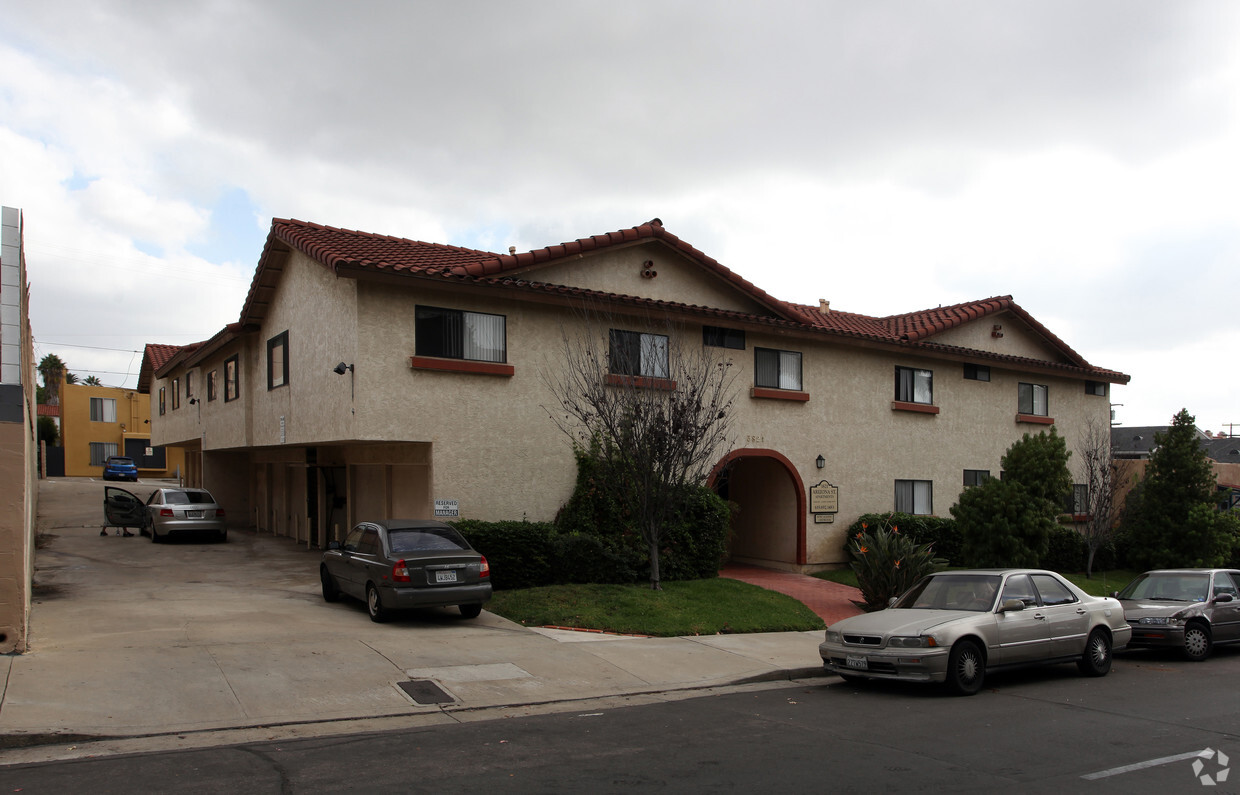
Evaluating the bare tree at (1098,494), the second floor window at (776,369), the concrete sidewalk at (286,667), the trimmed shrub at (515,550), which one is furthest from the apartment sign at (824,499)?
the trimmed shrub at (515,550)

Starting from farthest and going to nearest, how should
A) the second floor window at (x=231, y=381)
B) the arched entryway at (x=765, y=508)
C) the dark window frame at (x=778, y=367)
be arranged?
1. the second floor window at (x=231, y=381)
2. the arched entryway at (x=765, y=508)
3. the dark window frame at (x=778, y=367)

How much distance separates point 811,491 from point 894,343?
432 cm

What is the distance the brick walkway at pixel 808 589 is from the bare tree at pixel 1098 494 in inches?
294

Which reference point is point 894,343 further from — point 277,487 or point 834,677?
point 277,487

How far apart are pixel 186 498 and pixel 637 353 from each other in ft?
45.0

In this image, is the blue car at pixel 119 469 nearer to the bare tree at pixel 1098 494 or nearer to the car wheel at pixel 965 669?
the bare tree at pixel 1098 494

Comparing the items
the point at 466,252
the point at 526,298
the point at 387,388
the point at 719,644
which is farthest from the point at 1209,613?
the point at 466,252

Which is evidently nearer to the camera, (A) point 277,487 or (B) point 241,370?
(B) point 241,370

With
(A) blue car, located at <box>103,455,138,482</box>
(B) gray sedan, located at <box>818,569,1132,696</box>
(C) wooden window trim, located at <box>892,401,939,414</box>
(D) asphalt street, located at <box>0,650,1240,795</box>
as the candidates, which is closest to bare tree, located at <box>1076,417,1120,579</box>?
(C) wooden window trim, located at <box>892,401,939,414</box>

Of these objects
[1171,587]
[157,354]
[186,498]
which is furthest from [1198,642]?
[157,354]

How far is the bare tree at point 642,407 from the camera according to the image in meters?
14.5

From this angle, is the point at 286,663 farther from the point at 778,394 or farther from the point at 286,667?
the point at 778,394

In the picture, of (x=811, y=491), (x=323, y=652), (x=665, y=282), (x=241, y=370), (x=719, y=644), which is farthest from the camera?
(x=241, y=370)

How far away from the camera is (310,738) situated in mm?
7621
